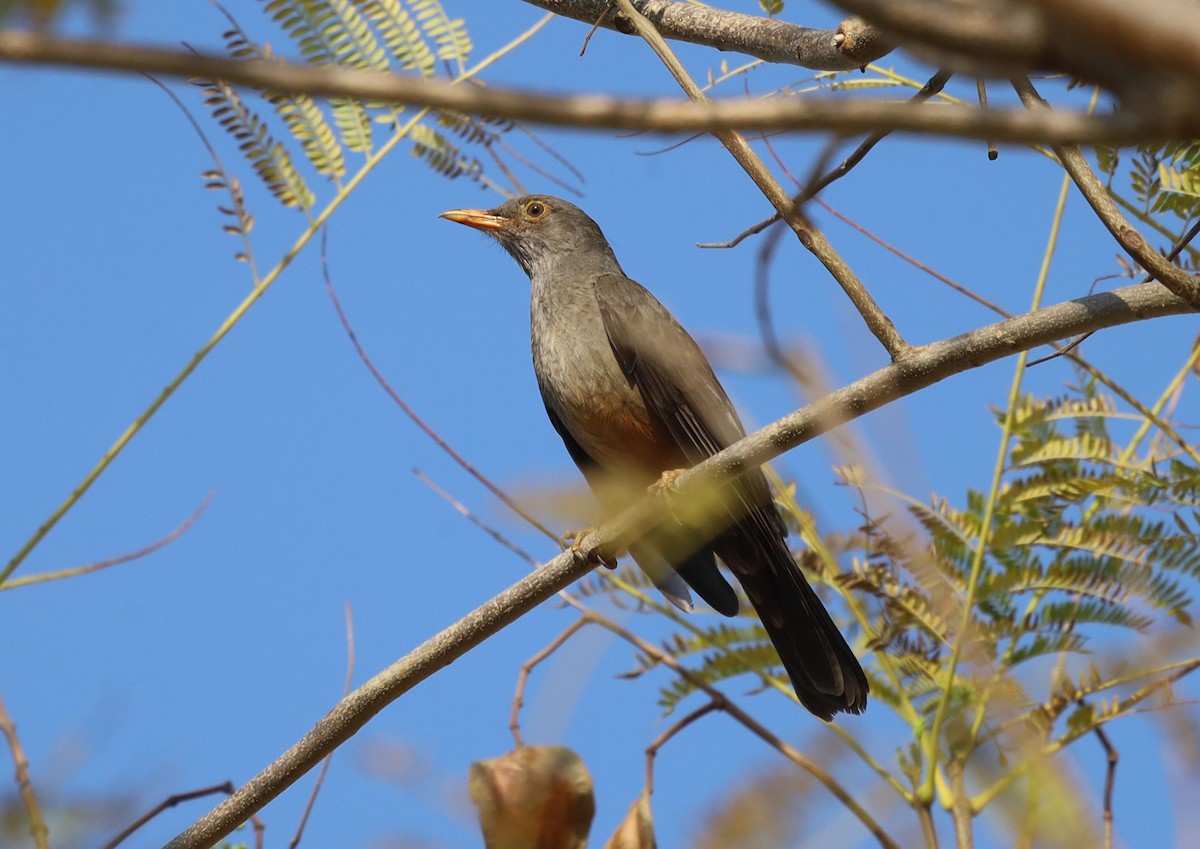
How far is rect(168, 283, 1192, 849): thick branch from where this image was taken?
2.88 m

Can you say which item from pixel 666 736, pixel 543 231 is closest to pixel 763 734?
pixel 666 736

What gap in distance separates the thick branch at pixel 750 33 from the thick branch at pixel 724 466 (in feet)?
4.24

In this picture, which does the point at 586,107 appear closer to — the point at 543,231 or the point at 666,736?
the point at 666,736

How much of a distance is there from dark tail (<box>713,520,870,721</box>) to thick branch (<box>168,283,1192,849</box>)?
118cm

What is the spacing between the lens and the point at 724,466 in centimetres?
352

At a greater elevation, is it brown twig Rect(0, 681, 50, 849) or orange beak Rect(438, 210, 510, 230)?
orange beak Rect(438, 210, 510, 230)

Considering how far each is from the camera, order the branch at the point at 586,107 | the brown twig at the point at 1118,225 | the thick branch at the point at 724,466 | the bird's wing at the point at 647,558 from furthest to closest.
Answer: the bird's wing at the point at 647,558, the thick branch at the point at 724,466, the brown twig at the point at 1118,225, the branch at the point at 586,107

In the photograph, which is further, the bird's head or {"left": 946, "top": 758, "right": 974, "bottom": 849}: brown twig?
the bird's head

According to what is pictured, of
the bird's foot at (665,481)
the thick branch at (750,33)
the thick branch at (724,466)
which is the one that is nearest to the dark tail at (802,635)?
the bird's foot at (665,481)

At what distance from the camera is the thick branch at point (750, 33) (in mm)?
3961

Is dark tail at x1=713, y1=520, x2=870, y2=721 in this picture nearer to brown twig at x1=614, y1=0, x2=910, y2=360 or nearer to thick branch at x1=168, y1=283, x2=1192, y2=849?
thick branch at x1=168, y1=283, x2=1192, y2=849

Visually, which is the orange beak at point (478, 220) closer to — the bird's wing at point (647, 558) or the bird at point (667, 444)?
the bird at point (667, 444)

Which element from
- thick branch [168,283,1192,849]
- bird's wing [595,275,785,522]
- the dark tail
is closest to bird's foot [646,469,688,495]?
bird's wing [595,275,785,522]

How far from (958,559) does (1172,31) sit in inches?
162
